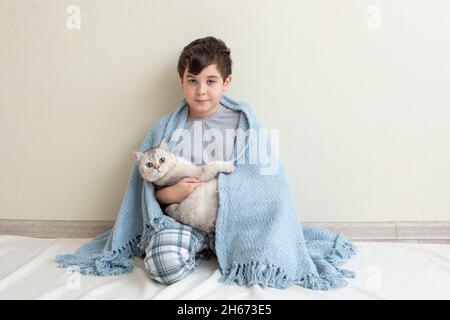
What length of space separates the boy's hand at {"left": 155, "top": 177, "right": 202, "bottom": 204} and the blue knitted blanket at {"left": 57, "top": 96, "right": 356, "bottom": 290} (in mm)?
39

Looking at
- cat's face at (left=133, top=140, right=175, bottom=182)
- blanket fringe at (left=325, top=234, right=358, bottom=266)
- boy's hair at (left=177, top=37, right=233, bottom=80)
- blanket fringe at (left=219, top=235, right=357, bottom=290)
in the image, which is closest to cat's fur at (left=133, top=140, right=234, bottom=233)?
cat's face at (left=133, top=140, right=175, bottom=182)

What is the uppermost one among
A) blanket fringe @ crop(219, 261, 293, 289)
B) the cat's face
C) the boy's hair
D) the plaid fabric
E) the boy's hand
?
the boy's hair

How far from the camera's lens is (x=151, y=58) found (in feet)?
5.09

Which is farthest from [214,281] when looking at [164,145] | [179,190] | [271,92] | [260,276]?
[271,92]

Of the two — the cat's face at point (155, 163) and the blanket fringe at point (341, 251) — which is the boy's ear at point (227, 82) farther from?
the blanket fringe at point (341, 251)

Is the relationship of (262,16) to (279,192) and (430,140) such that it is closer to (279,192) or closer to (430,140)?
(279,192)

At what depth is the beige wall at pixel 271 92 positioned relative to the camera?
4.94ft

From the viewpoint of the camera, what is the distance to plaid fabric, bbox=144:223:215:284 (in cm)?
121

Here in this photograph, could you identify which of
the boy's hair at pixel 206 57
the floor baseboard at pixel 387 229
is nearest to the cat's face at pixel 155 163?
the boy's hair at pixel 206 57

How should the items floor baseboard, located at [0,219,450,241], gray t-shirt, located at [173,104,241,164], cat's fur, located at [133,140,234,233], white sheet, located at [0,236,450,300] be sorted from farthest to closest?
floor baseboard, located at [0,219,450,241]
gray t-shirt, located at [173,104,241,164]
cat's fur, located at [133,140,234,233]
white sheet, located at [0,236,450,300]

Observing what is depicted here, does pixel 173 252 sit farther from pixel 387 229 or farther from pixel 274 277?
pixel 387 229

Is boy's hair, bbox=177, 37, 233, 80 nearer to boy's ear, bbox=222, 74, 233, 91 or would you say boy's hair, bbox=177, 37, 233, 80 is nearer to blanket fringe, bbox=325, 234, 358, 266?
boy's ear, bbox=222, 74, 233, 91

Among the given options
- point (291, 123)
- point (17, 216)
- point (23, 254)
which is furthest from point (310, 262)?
point (17, 216)

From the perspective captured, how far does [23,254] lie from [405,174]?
135 centimetres
